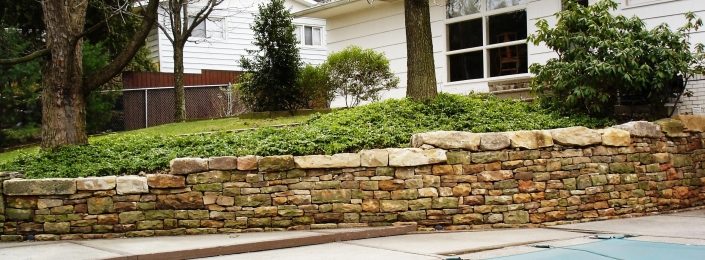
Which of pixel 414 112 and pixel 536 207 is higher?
pixel 414 112

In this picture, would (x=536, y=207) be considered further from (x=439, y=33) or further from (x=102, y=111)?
(x=102, y=111)

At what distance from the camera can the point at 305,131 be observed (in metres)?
9.73

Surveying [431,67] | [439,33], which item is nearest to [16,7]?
[439,33]

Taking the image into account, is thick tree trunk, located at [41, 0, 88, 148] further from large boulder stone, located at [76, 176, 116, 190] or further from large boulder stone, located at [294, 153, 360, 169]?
large boulder stone, located at [294, 153, 360, 169]

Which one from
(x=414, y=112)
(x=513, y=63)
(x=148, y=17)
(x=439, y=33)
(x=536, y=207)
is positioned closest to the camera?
(x=536, y=207)

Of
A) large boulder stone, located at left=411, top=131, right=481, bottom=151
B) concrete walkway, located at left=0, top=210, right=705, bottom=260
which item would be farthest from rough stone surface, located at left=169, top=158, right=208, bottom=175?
large boulder stone, located at left=411, top=131, right=481, bottom=151

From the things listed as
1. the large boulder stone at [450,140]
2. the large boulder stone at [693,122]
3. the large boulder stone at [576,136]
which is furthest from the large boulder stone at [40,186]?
the large boulder stone at [693,122]

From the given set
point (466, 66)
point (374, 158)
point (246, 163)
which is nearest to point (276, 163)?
point (246, 163)

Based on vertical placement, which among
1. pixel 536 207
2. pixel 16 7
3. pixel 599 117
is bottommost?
pixel 536 207

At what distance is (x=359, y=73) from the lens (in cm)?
1487

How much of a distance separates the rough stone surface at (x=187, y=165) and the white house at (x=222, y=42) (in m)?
15.3

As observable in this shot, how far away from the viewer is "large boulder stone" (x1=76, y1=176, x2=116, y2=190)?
827 centimetres

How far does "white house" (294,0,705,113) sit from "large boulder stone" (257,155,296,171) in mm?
6214

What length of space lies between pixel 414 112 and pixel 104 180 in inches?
195
